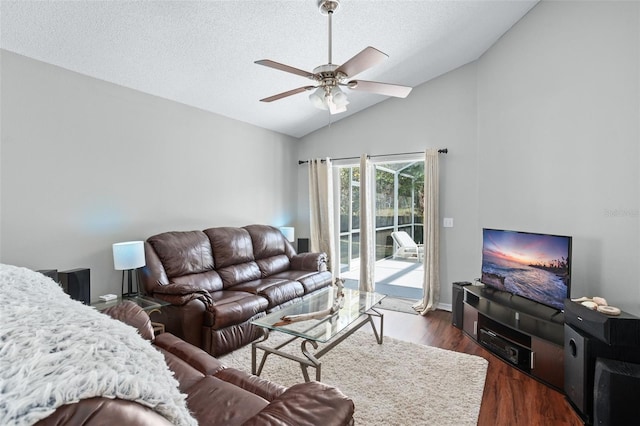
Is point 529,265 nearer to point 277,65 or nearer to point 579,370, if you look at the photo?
point 579,370

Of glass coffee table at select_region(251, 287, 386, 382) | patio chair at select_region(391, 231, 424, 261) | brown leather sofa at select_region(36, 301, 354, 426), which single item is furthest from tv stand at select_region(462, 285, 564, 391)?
patio chair at select_region(391, 231, 424, 261)

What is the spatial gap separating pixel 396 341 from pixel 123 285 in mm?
2855

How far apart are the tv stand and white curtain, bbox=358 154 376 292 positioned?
170 centimetres

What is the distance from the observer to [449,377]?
249 cm

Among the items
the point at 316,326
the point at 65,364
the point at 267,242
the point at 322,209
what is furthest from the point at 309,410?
the point at 322,209

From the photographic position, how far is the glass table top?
230 cm

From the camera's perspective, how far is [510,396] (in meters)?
2.26

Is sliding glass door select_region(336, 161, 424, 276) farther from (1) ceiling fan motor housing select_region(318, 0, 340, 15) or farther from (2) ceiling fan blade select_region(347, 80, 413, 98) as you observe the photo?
(1) ceiling fan motor housing select_region(318, 0, 340, 15)

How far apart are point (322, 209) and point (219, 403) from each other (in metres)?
3.99

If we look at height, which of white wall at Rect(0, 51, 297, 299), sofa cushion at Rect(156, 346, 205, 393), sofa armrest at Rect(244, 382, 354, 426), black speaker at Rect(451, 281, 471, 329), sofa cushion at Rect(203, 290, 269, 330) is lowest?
black speaker at Rect(451, 281, 471, 329)

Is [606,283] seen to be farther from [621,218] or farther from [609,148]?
[609,148]

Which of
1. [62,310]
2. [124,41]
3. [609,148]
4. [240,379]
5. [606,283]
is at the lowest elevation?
[240,379]

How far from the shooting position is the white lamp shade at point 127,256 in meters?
2.83

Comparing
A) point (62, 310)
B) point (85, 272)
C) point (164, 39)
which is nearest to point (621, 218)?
point (62, 310)
